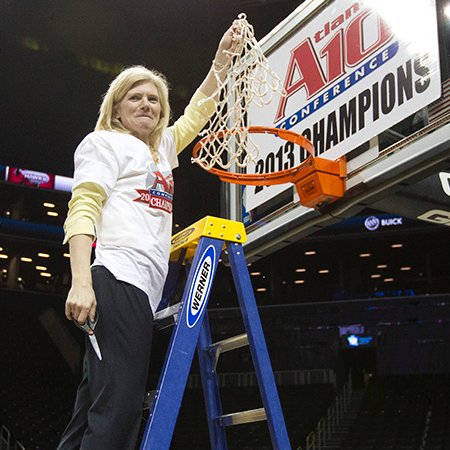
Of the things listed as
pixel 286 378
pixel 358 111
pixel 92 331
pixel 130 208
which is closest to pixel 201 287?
pixel 130 208

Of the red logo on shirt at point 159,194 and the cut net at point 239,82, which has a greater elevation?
the cut net at point 239,82

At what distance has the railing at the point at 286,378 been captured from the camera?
17.8 meters

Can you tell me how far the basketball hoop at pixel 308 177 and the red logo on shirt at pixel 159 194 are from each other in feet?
4.30

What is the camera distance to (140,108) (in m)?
2.28

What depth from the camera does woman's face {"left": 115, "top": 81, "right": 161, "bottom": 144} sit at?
2.27 m

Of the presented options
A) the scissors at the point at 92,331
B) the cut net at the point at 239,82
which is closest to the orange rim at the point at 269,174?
the cut net at the point at 239,82

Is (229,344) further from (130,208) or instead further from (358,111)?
(358,111)

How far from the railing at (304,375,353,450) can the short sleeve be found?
1179 cm

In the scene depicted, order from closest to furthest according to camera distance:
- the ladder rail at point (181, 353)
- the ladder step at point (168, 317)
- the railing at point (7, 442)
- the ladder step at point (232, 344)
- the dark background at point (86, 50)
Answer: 1. the ladder rail at point (181, 353)
2. the ladder step at point (168, 317)
3. the ladder step at point (232, 344)
4. the dark background at point (86, 50)
5. the railing at point (7, 442)

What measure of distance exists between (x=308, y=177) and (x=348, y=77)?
2.15 feet

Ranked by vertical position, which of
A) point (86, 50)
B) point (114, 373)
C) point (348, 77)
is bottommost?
point (114, 373)

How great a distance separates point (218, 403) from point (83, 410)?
70cm

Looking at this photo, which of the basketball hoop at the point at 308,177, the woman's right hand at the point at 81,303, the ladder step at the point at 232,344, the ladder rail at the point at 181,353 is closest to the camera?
the woman's right hand at the point at 81,303

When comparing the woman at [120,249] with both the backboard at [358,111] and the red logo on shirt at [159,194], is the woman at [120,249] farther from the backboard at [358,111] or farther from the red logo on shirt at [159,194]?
the backboard at [358,111]
